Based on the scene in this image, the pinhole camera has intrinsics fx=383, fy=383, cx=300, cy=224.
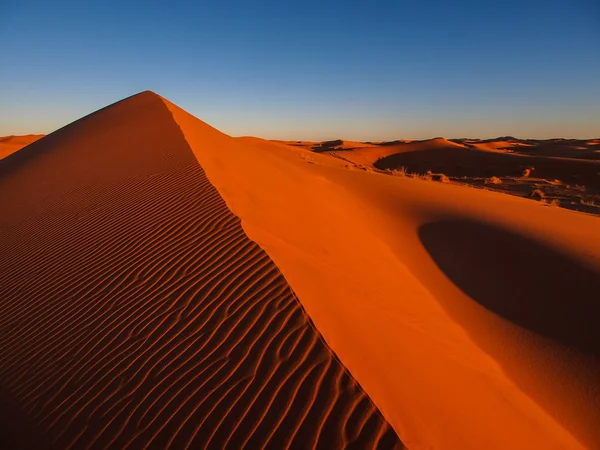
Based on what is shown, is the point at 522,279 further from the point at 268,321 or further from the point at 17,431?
the point at 17,431

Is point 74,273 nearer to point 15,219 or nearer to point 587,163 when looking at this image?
point 15,219

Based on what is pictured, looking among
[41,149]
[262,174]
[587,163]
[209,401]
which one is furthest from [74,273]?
[587,163]

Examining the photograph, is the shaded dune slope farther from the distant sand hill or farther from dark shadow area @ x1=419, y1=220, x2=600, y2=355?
dark shadow area @ x1=419, y1=220, x2=600, y2=355

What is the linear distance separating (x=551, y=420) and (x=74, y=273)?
19.0 ft

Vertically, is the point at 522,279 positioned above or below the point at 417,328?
below

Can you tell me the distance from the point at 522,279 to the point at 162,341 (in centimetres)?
657

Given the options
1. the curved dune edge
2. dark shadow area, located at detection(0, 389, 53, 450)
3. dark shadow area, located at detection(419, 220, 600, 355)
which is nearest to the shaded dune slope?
dark shadow area, located at detection(0, 389, 53, 450)

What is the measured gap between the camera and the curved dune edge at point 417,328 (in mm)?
2969

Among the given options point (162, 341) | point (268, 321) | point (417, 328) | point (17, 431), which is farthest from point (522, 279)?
point (17, 431)

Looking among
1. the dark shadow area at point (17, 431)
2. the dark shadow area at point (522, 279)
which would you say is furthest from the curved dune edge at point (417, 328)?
the dark shadow area at point (17, 431)

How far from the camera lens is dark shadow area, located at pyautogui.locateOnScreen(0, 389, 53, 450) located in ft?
9.35

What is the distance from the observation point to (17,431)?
118 inches

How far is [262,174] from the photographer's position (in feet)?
32.1

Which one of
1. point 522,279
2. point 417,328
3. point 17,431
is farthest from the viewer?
point 522,279
